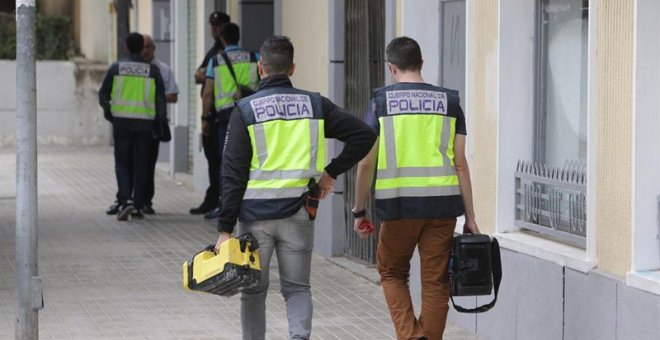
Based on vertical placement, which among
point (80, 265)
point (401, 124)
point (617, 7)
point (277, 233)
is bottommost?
point (80, 265)

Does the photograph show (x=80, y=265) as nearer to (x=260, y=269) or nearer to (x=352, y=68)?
(x=352, y=68)

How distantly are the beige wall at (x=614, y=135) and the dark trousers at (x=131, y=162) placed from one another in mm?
8495

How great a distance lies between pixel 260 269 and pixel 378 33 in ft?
17.4

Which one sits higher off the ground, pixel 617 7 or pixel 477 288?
pixel 617 7

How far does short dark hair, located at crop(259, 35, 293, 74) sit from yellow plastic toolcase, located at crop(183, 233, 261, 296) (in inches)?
31.9

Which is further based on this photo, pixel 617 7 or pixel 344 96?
pixel 344 96

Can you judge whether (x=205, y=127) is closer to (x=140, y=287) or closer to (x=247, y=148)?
(x=140, y=287)

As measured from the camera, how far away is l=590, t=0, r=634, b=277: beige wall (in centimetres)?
729

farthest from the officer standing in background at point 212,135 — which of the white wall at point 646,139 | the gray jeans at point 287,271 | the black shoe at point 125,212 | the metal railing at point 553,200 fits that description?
the white wall at point 646,139

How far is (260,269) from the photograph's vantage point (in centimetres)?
718

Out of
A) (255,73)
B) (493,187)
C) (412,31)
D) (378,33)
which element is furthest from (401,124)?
(255,73)

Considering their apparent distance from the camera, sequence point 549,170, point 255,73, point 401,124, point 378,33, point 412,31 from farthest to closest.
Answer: point 255,73
point 378,33
point 412,31
point 549,170
point 401,124

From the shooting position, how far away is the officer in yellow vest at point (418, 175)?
25.2 ft

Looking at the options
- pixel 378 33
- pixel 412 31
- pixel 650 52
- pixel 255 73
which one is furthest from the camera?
pixel 255 73
